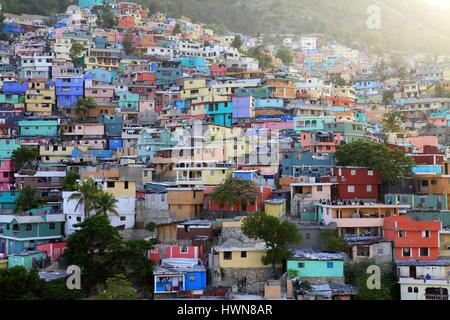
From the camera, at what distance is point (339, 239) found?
2178 cm

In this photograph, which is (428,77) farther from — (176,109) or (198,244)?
(198,244)

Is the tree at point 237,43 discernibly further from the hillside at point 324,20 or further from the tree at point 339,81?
the hillside at point 324,20

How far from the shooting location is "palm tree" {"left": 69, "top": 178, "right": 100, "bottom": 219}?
24859 mm

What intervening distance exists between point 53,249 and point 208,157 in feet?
32.0

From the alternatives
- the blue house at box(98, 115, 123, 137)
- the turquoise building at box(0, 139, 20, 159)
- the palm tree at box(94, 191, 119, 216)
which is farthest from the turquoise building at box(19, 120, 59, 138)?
the palm tree at box(94, 191, 119, 216)

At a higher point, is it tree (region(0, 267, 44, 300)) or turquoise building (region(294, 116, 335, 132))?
turquoise building (region(294, 116, 335, 132))

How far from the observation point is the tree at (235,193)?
81.7 ft

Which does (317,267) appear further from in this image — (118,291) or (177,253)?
(118,291)

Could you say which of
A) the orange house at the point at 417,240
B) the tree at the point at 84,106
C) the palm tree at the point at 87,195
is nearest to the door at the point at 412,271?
the orange house at the point at 417,240

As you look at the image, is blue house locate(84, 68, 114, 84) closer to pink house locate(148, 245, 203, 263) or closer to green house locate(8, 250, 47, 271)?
green house locate(8, 250, 47, 271)

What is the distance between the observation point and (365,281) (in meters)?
19.8

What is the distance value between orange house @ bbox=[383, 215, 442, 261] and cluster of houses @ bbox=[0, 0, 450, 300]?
0.05 metres

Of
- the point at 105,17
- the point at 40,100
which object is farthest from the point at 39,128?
the point at 105,17
